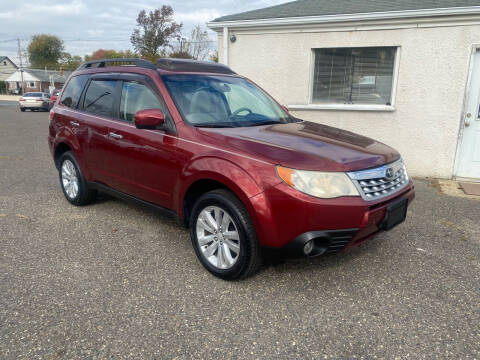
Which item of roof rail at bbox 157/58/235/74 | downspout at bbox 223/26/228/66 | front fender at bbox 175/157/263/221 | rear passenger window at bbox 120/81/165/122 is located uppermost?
downspout at bbox 223/26/228/66

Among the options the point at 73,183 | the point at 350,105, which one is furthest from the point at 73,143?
the point at 350,105

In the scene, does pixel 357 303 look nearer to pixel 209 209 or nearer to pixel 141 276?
pixel 209 209

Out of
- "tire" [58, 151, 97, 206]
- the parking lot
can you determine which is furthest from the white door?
"tire" [58, 151, 97, 206]

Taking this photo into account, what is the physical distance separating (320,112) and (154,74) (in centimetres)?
473

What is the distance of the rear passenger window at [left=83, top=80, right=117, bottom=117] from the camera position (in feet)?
13.7

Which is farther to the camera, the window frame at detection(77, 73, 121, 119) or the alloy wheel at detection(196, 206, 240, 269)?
the window frame at detection(77, 73, 121, 119)

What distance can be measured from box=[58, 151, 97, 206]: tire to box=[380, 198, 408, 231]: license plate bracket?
3.57 m

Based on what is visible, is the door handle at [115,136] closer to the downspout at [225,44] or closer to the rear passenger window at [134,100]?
the rear passenger window at [134,100]

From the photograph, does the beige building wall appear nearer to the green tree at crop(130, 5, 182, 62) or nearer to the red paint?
the red paint

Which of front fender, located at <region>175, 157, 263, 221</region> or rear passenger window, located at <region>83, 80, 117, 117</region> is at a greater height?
rear passenger window, located at <region>83, 80, 117, 117</region>

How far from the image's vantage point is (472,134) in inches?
265

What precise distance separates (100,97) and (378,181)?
10.6 feet

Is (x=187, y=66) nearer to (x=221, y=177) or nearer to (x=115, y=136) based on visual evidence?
(x=115, y=136)

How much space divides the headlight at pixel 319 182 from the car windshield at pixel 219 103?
1.03 m
